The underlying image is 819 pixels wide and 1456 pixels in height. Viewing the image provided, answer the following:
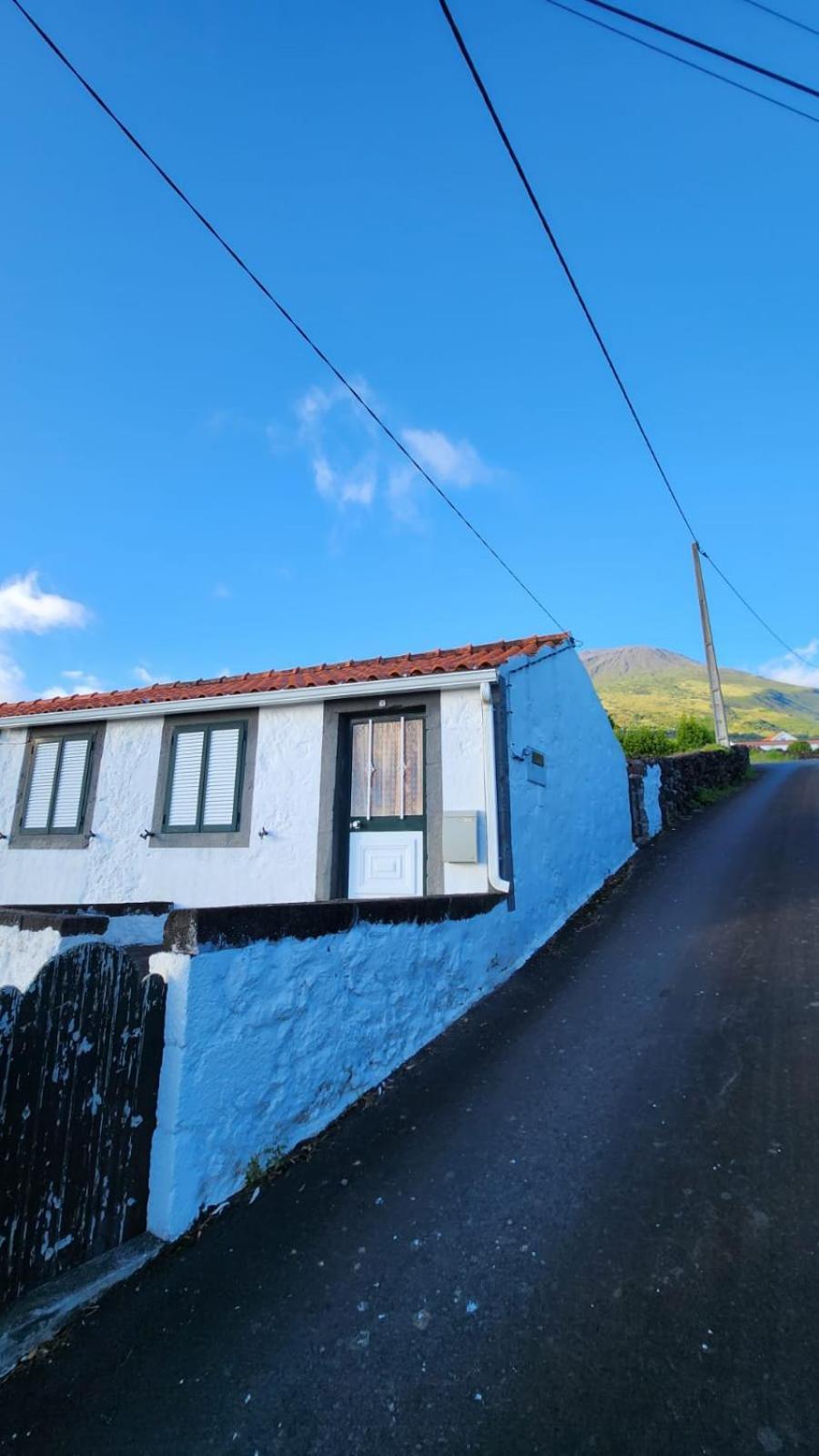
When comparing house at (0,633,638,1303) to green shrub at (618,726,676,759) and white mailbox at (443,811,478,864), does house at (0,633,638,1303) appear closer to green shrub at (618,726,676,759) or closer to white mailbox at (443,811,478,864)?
white mailbox at (443,811,478,864)

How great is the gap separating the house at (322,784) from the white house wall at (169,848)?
0.03m

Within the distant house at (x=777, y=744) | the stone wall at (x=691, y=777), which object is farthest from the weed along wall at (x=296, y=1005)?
the distant house at (x=777, y=744)

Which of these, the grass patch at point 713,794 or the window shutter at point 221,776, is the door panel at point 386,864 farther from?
the grass patch at point 713,794

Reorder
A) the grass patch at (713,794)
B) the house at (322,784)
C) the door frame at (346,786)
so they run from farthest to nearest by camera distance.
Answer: the grass patch at (713,794), the door frame at (346,786), the house at (322,784)

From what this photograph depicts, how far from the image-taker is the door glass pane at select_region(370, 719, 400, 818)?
25.5 ft

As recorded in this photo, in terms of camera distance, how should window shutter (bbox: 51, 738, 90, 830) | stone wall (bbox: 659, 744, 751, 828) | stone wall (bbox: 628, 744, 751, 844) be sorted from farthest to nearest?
stone wall (bbox: 659, 744, 751, 828) < stone wall (bbox: 628, 744, 751, 844) < window shutter (bbox: 51, 738, 90, 830)

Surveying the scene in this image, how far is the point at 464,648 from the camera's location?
897cm

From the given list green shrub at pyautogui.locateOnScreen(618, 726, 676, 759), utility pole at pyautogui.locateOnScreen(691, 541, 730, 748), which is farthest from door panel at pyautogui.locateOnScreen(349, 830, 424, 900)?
utility pole at pyautogui.locateOnScreen(691, 541, 730, 748)

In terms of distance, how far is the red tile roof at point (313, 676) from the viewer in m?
7.81

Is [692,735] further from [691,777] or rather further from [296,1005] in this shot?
[296,1005]

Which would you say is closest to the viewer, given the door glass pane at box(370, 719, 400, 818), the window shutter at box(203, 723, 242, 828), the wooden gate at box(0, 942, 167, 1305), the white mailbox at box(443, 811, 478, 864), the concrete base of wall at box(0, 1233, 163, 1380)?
the concrete base of wall at box(0, 1233, 163, 1380)

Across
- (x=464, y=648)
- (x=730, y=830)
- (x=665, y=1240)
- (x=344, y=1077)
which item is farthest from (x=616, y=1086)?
(x=730, y=830)

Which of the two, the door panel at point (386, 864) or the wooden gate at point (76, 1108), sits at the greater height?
the door panel at point (386, 864)

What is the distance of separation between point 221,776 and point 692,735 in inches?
715
